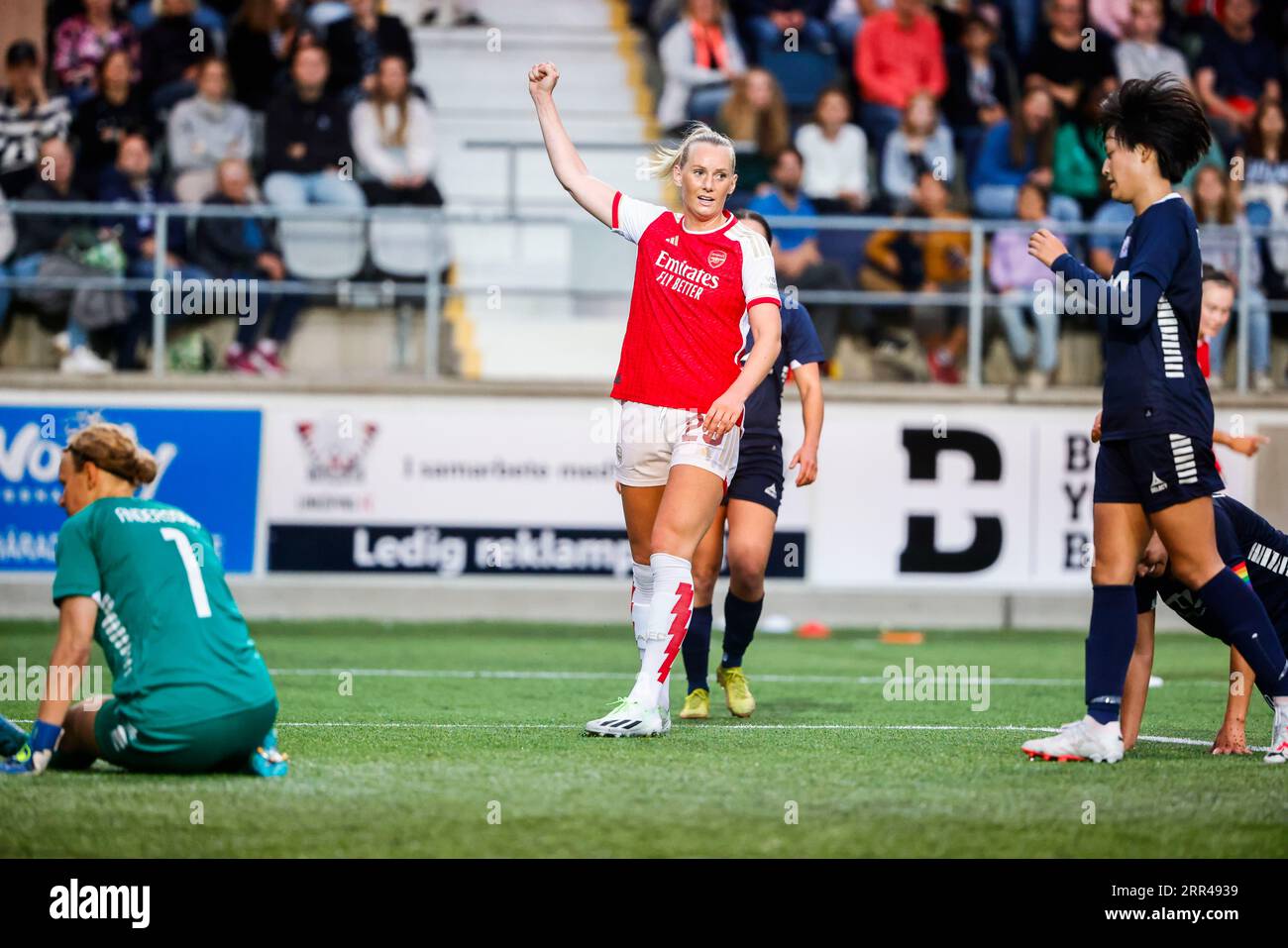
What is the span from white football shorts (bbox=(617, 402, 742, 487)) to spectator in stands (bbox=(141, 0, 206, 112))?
34.2 ft

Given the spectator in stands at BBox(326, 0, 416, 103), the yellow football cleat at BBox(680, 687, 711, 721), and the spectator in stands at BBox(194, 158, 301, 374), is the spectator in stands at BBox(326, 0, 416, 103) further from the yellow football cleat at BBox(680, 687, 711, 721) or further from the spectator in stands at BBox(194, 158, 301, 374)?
the yellow football cleat at BBox(680, 687, 711, 721)

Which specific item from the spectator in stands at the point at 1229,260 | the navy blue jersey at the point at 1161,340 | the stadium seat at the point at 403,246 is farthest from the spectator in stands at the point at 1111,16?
the navy blue jersey at the point at 1161,340

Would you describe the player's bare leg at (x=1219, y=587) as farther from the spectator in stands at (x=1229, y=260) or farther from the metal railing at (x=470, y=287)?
the spectator in stands at (x=1229, y=260)

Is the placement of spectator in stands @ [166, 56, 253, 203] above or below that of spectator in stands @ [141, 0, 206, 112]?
below

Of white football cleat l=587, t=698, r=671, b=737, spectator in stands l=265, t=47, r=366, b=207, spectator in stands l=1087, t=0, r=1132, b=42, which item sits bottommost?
white football cleat l=587, t=698, r=671, b=737

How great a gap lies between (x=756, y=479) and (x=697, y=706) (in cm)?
110

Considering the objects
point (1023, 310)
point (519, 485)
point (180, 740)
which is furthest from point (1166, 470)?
point (1023, 310)

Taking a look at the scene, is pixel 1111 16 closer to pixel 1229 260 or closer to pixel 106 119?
pixel 1229 260

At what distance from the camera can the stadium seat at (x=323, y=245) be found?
14930 millimetres

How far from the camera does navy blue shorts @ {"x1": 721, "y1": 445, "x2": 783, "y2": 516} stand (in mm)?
8234

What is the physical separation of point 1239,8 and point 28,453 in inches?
510

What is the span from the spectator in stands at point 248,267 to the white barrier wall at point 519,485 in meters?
0.61

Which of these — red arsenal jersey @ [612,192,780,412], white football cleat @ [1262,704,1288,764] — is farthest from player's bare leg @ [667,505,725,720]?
white football cleat @ [1262,704,1288,764]
